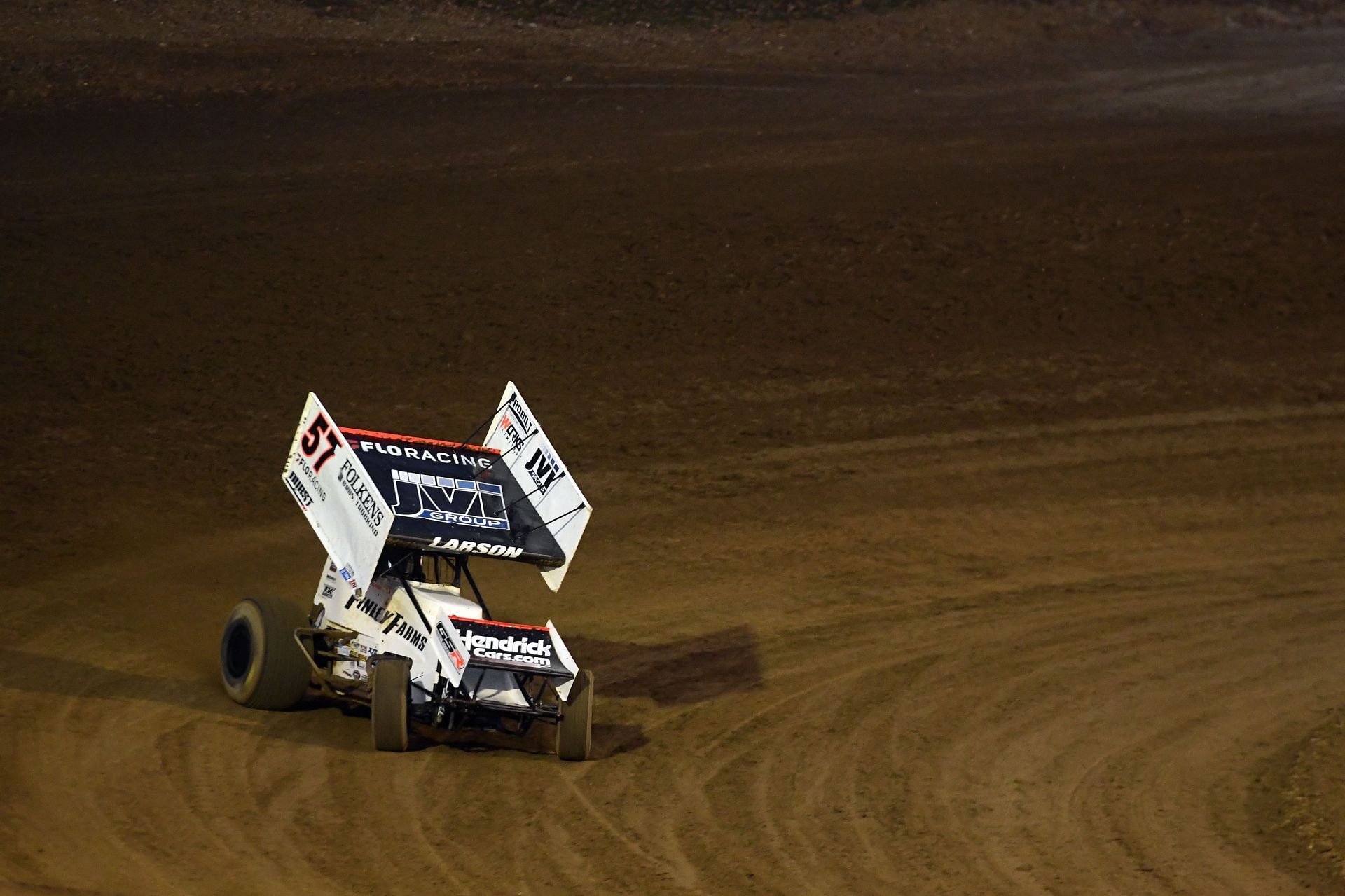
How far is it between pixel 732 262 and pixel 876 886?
11.9 m

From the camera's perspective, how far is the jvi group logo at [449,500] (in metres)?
10.7

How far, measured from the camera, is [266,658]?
10.6 metres

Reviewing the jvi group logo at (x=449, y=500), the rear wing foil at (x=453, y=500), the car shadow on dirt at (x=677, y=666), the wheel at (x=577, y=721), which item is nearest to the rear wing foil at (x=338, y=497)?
the rear wing foil at (x=453, y=500)

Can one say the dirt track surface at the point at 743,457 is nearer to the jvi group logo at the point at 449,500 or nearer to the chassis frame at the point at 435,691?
the chassis frame at the point at 435,691

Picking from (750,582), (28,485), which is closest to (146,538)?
(28,485)

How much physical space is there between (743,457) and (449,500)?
6005 mm

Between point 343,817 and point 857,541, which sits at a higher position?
point 857,541

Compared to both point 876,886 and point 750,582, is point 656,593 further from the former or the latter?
point 876,886

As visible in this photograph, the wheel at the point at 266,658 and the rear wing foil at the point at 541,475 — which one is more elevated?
the rear wing foil at the point at 541,475

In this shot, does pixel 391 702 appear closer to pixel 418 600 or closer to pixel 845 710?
pixel 418 600

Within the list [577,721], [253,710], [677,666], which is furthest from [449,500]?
[677,666]

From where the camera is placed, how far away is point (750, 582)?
1429 centimetres

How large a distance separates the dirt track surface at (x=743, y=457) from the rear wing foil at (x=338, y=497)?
45.1 inches

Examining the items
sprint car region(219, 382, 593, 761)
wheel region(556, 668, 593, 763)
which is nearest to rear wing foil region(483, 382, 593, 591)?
sprint car region(219, 382, 593, 761)
